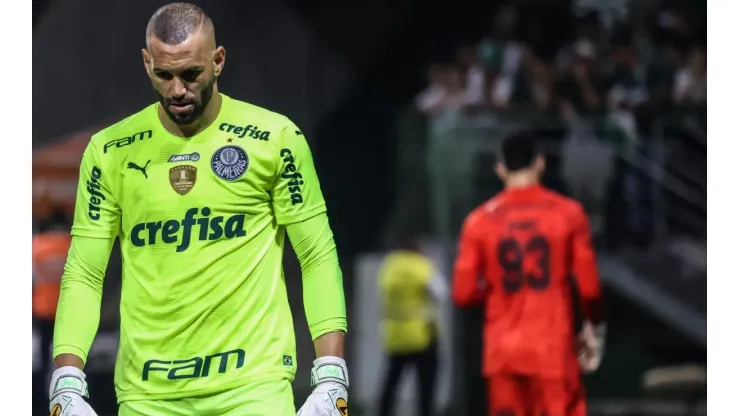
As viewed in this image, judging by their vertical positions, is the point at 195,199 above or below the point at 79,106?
below

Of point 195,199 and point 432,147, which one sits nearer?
point 195,199

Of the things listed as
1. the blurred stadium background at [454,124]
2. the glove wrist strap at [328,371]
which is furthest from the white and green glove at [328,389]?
the blurred stadium background at [454,124]

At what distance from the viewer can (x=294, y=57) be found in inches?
398

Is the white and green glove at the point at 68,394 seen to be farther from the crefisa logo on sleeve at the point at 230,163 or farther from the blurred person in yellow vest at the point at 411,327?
the blurred person in yellow vest at the point at 411,327

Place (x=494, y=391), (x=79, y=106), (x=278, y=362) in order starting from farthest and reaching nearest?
(x=79, y=106)
(x=494, y=391)
(x=278, y=362)

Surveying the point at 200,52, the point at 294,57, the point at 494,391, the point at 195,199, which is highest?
the point at 294,57

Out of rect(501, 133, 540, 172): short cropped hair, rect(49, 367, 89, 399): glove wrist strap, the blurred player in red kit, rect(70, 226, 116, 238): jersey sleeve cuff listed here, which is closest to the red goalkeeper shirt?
the blurred player in red kit

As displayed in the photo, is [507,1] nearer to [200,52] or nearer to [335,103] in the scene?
[335,103]

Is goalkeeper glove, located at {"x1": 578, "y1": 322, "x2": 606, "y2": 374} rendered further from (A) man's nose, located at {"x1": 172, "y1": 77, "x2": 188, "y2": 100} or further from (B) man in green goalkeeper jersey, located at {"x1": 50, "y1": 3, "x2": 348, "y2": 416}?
(A) man's nose, located at {"x1": 172, "y1": 77, "x2": 188, "y2": 100}

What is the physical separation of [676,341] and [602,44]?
7.57ft

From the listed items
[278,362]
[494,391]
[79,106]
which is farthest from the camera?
[79,106]

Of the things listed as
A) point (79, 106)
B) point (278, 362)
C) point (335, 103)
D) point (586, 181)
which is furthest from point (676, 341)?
point (278, 362)

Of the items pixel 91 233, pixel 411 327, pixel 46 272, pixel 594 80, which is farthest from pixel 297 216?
pixel 594 80

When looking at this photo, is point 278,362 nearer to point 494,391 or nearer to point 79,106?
point 494,391
